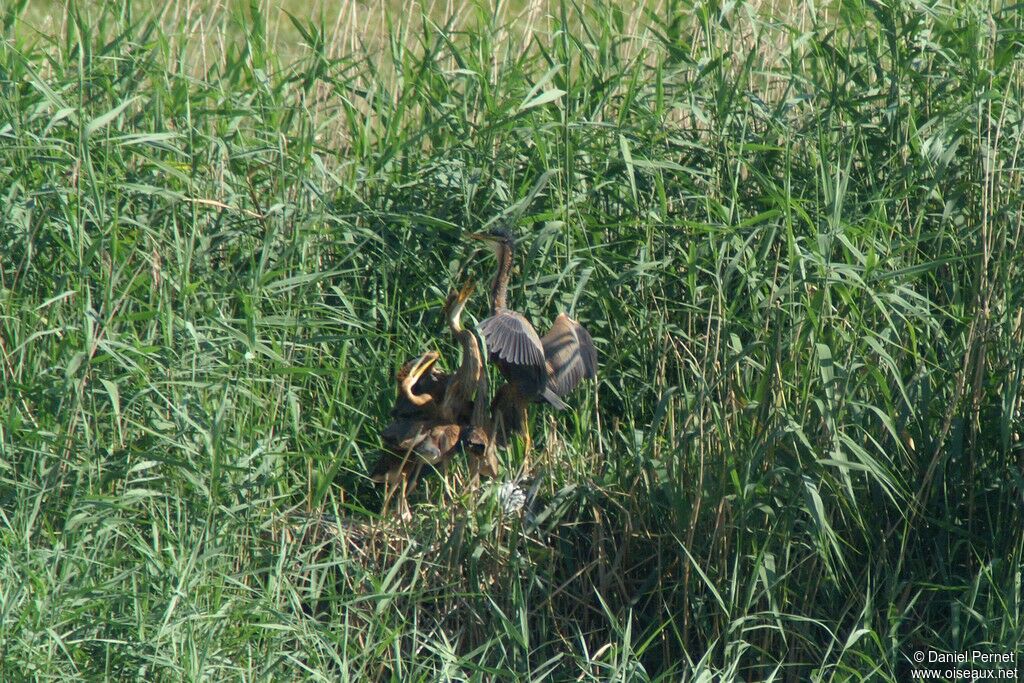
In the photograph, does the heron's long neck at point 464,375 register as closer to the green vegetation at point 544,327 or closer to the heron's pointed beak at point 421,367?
the heron's pointed beak at point 421,367

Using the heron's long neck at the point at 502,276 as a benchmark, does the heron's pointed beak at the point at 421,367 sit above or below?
below

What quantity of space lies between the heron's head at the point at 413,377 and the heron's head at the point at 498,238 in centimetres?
37

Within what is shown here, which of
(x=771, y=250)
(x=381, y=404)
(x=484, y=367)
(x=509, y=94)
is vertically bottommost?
(x=381, y=404)

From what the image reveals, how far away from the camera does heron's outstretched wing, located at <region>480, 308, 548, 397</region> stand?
3623mm

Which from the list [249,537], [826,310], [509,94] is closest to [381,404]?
[249,537]

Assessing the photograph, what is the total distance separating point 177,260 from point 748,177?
1856 millimetres

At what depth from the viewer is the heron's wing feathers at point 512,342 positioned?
3621 mm

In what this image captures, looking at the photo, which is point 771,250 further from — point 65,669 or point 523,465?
point 65,669

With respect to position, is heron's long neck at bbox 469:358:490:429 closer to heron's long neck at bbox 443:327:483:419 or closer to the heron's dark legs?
heron's long neck at bbox 443:327:483:419

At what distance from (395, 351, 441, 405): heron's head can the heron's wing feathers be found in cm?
22

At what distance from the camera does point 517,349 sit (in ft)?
11.9

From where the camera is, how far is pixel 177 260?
389 cm

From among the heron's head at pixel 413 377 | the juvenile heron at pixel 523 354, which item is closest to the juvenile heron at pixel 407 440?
the heron's head at pixel 413 377

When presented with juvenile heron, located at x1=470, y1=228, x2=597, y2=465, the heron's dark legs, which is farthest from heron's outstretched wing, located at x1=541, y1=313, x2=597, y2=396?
the heron's dark legs
